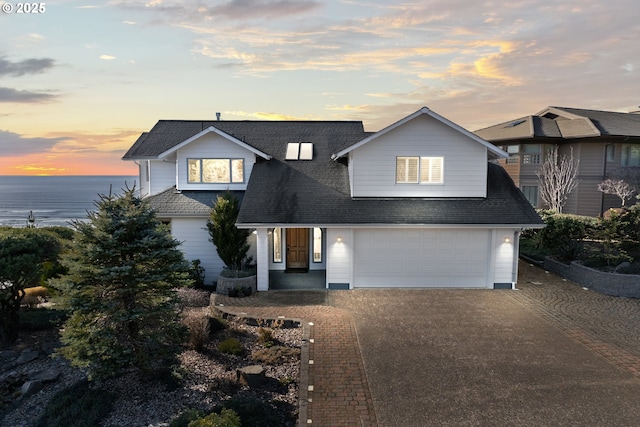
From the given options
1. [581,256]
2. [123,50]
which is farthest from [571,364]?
[123,50]

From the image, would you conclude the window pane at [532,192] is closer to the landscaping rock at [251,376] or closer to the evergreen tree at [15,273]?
the landscaping rock at [251,376]

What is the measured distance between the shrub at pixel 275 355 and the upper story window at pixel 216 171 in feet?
33.6

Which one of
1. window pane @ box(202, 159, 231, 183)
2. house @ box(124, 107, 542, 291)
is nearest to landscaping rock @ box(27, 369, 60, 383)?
house @ box(124, 107, 542, 291)

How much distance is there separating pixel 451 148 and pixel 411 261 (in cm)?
475

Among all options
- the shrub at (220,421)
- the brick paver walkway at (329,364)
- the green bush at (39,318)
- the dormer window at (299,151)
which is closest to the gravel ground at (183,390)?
the brick paver walkway at (329,364)

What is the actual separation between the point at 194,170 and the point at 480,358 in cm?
1421

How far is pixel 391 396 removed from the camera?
808 centimetres

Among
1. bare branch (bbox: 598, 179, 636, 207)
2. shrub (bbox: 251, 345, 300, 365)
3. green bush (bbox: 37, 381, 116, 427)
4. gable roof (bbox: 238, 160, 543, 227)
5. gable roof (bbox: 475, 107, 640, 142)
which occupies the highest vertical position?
gable roof (bbox: 475, 107, 640, 142)

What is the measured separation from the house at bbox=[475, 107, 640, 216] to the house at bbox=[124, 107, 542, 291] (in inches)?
561

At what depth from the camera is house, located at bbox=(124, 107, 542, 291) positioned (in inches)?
616

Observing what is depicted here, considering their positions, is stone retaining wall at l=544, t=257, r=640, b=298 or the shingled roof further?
the shingled roof

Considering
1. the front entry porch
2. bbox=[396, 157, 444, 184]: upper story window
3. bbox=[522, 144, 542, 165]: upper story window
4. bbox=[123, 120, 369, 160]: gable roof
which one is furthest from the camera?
bbox=[522, 144, 542, 165]: upper story window

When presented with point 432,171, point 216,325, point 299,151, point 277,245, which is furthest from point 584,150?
point 216,325

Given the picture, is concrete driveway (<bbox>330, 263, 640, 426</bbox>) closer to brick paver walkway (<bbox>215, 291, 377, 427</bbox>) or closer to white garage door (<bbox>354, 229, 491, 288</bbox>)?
brick paver walkway (<bbox>215, 291, 377, 427</bbox>)
